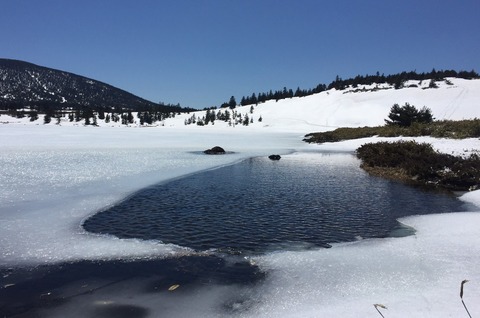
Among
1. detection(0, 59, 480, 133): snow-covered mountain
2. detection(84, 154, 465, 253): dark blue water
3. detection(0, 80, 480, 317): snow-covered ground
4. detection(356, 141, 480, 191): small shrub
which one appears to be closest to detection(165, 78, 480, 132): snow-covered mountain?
detection(0, 59, 480, 133): snow-covered mountain

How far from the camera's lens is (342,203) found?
14062 millimetres

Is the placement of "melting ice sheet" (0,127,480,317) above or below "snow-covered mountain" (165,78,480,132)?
below

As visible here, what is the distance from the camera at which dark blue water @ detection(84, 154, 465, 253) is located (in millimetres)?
9867

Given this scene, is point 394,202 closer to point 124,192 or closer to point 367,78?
point 124,192

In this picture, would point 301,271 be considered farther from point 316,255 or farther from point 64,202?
point 64,202

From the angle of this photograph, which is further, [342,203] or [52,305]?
[342,203]

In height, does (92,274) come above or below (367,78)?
below

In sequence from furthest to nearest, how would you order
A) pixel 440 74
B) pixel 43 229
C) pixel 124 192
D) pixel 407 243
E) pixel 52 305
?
1. pixel 440 74
2. pixel 124 192
3. pixel 43 229
4. pixel 407 243
5. pixel 52 305

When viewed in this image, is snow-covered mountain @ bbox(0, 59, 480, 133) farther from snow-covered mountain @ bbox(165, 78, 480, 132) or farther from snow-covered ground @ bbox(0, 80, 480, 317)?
snow-covered ground @ bbox(0, 80, 480, 317)

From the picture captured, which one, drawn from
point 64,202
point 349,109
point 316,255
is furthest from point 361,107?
point 316,255

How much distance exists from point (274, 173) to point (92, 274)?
16.2 m

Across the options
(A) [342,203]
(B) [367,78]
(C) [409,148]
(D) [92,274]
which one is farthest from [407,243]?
(B) [367,78]

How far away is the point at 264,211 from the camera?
12719 mm

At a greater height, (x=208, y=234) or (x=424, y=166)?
(x=424, y=166)
